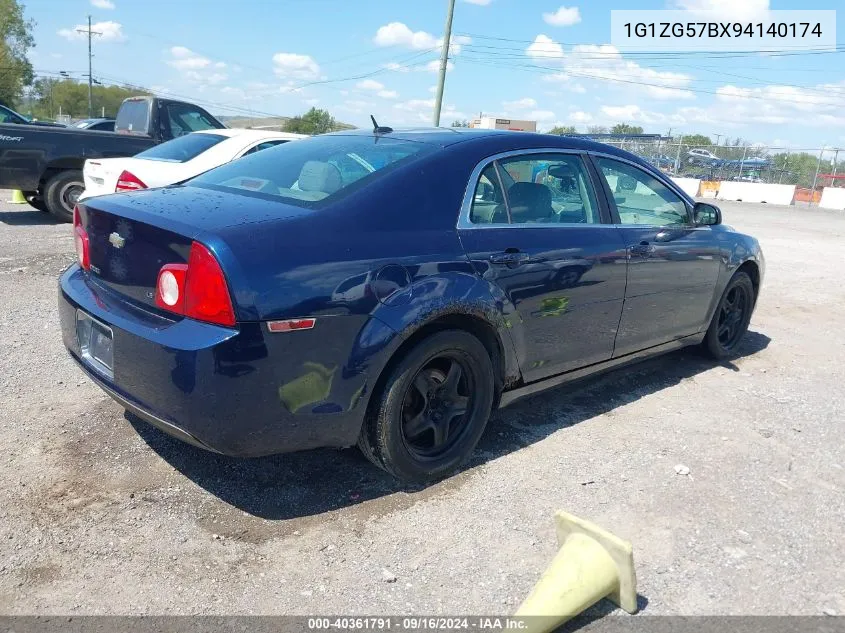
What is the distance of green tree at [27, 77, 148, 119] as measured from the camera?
79806mm

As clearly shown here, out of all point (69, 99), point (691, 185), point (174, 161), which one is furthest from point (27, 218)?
point (69, 99)

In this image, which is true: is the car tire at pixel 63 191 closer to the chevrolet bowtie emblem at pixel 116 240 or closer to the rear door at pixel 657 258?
the chevrolet bowtie emblem at pixel 116 240

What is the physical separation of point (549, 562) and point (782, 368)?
141 inches

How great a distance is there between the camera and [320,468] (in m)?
3.35

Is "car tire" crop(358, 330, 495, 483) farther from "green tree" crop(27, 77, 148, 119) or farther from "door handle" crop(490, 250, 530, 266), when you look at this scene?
"green tree" crop(27, 77, 148, 119)

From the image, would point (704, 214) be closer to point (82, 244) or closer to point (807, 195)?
point (82, 244)

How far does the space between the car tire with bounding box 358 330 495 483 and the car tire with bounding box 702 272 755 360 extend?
8.46ft

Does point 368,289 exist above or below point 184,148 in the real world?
below

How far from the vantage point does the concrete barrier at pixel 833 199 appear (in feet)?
91.1

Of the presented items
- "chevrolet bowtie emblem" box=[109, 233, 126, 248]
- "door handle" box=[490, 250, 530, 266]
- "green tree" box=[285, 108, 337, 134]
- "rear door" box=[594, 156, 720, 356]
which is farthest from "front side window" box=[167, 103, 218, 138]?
"green tree" box=[285, 108, 337, 134]

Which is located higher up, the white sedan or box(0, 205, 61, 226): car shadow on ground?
the white sedan

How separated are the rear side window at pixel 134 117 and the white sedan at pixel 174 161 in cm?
266

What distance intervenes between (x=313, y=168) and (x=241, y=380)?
128 centimetres

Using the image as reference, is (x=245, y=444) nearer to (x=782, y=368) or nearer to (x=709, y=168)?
(x=782, y=368)
